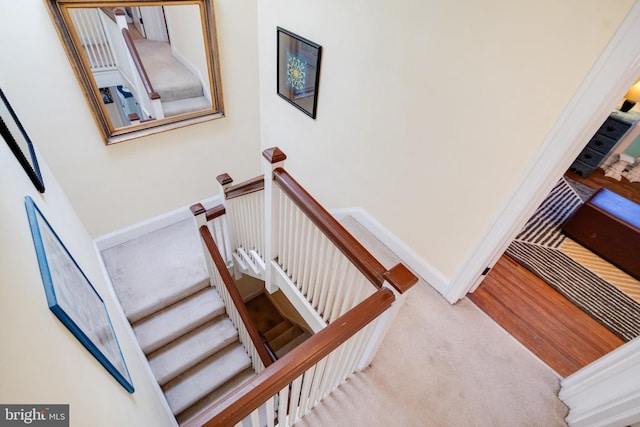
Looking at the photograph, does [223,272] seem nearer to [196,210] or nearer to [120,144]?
[196,210]

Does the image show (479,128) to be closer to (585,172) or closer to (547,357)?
(547,357)

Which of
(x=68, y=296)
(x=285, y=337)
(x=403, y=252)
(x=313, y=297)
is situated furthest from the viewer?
(x=285, y=337)

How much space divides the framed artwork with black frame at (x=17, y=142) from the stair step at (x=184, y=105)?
162cm

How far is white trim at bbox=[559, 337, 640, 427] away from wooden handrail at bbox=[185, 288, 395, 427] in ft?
3.33

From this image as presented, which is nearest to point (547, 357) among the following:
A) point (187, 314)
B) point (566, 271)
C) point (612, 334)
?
point (612, 334)

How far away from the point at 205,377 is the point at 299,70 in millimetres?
2901

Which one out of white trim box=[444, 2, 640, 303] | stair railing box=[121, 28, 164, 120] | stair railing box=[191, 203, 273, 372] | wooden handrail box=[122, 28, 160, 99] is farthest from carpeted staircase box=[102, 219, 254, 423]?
white trim box=[444, 2, 640, 303]

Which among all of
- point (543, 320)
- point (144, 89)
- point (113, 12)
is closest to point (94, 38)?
point (113, 12)

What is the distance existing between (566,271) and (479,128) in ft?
6.74

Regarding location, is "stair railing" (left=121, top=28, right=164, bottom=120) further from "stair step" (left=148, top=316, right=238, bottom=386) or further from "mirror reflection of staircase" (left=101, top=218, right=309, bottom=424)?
"stair step" (left=148, top=316, right=238, bottom=386)

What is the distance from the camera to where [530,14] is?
1267 millimetres

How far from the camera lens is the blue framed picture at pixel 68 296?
0.84m

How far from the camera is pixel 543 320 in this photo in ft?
7.11

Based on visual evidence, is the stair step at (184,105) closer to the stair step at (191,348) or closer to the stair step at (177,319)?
the stair step at (177,319)
